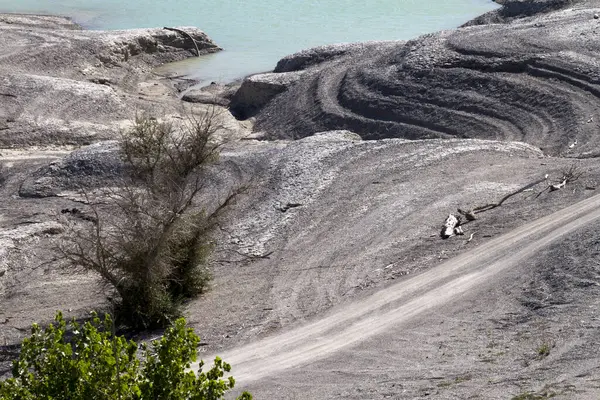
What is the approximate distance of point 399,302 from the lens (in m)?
19.7

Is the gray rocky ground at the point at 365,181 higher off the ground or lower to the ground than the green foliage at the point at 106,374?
Answer: lower

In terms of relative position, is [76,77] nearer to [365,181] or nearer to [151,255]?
[365,181]

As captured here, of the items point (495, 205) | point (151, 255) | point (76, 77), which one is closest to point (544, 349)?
point (151, 255)

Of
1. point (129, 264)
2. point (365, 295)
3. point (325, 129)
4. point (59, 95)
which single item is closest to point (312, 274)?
point (365, 295)

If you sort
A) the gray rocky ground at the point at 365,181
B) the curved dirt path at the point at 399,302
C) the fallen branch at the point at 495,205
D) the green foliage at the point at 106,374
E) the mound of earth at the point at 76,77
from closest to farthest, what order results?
Answer: 1. the green foliage at the point at 106,374
2. the gray rocky ground at the point at 365,181
3. the curved dirt path at the point at 399,302
4. the fallen branch at the point at 495,205
5. the mound of earth at the point at 76,77

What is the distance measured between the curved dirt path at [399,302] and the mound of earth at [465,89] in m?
9.06

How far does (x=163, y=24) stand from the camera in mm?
59344

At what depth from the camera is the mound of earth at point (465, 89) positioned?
3422cm

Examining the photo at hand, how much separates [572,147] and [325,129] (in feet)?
32.9

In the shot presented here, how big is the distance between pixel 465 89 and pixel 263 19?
25488 mm

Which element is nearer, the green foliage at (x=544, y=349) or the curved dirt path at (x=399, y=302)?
the green foliage at (x=544, y=349)

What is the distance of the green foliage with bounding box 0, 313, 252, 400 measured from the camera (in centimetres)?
938

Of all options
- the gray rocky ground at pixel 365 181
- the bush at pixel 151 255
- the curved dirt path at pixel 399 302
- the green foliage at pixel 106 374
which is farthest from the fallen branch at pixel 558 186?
the green foliage at pixel 106 374

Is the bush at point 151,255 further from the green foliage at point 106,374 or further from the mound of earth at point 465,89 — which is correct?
the mound of earth at point 465,89
